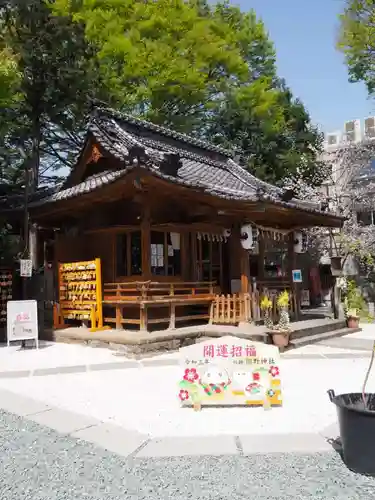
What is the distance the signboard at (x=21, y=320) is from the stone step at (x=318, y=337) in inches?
223

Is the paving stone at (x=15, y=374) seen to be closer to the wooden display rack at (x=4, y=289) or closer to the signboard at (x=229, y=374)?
the signboard at (x=229, y=374)

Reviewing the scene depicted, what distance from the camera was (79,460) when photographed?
360 cm

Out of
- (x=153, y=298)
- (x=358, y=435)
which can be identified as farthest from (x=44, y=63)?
(x=358, y=435)

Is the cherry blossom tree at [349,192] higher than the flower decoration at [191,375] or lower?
higher

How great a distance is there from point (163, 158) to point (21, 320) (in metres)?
4.76

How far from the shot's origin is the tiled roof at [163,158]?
9766 mm

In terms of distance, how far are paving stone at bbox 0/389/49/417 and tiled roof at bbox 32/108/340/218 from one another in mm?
4540

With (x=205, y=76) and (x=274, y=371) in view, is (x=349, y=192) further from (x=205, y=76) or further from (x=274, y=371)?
(x=274, y=371)

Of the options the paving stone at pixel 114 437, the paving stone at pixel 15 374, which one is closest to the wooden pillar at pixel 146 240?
the paving stone at pixel 15 374

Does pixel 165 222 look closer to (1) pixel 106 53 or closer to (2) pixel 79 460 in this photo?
(2) pixel 79 460

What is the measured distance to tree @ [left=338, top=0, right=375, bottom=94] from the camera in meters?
18.5

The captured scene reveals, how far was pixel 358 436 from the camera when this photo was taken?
10.5 feet

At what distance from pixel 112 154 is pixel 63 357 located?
18.1 feet

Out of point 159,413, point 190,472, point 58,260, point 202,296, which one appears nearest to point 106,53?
point 58,260
